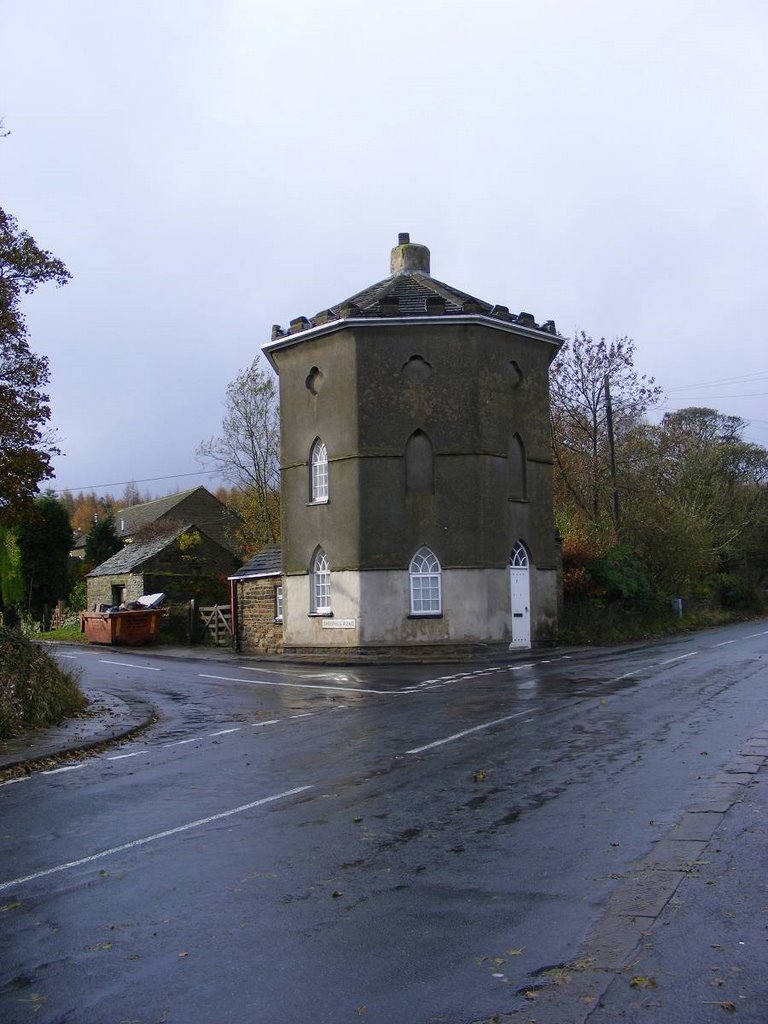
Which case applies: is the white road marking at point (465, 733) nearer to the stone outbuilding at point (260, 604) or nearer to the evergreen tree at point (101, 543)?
the stone outbuilding at point (260, 604)

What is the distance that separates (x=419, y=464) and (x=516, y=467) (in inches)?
135

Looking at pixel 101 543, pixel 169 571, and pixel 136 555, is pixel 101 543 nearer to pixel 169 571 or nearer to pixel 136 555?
pixel 136 555

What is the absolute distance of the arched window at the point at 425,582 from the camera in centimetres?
2945

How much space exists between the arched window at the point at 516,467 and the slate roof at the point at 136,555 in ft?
69.5

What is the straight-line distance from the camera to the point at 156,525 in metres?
52.6

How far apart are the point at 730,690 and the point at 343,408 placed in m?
16.4

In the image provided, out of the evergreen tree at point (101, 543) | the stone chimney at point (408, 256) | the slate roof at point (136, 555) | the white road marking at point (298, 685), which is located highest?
the stone chimney at point (408, 256)

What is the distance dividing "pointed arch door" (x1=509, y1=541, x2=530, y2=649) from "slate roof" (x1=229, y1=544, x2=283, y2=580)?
7.77m

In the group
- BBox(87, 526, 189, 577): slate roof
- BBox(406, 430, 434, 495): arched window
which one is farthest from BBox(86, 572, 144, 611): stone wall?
BBox(406, 430, 434, 495): arched window

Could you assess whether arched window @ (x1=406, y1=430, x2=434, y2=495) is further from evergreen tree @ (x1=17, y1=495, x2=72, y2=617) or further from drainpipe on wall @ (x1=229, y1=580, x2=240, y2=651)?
evergreen tree @ (x1=17, y1=495, x2=72, y2=617)

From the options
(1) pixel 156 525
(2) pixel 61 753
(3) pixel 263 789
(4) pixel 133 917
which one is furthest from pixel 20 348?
(1) pixel 156 525

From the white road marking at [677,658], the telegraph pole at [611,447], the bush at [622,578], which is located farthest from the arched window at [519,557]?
the telegraph pole at [611,447]

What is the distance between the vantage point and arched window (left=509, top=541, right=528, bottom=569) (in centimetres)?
3086

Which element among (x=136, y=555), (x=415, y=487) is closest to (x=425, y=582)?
Answer: (x=415, y=487)
